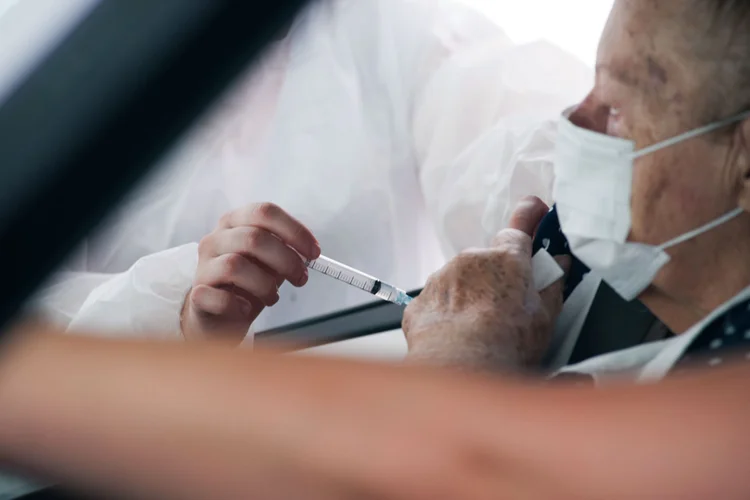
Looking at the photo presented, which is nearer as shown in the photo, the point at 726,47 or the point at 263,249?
the point at 726,47

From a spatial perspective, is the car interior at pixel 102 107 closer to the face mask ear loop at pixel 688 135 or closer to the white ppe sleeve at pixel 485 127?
the face mask ear loop at pixel 688 135

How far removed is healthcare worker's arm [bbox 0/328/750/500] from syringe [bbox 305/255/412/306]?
20.0 inches

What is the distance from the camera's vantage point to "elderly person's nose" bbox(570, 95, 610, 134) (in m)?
0.57

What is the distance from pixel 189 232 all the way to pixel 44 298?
0.75 m

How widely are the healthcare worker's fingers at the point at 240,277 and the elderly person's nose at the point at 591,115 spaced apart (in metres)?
0.37

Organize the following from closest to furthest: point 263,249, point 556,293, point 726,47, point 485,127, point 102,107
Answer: point 102,107 → point 726,47 → point 556,293 → point 263,249 → point 485,127

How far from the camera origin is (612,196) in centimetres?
57

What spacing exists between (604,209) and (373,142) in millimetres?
583

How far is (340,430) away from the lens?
278 mm

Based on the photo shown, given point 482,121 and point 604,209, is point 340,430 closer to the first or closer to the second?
point 604,209

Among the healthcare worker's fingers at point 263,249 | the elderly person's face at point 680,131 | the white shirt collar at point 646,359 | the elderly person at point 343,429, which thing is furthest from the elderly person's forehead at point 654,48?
the healthcare worker's fingers at point 263,249

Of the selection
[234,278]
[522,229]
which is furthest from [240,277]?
[522,229]

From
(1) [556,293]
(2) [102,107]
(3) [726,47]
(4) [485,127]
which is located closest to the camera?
(2) [102,107]

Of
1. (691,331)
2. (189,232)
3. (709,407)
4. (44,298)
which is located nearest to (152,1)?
(44,298)
